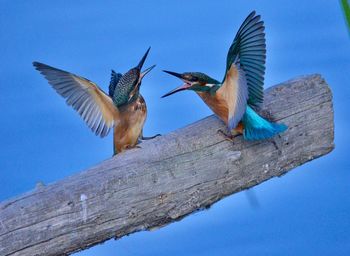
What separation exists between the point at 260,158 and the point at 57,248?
48 centimetres

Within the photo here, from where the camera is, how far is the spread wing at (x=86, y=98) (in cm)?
181

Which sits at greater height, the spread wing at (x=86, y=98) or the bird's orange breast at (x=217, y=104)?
the spread wing at (x=86, y=98)

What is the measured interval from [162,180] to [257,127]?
233 mm

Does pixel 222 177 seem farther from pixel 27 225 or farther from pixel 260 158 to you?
pixel 27 225

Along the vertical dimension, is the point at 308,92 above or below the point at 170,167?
above

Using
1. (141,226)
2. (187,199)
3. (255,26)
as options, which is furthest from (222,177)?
(255,26)

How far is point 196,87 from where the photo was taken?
1735 millimetres

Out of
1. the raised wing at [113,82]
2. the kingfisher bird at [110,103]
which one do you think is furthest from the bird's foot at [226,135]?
the raised wing at [113,82]

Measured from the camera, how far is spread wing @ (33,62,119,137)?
1.81 meters

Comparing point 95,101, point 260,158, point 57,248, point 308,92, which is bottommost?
point 57,248

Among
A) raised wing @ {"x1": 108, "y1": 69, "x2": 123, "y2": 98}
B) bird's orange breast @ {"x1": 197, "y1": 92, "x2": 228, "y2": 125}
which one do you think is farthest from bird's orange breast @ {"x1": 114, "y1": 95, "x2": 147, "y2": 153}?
bird's orange breast @ {"x1": 197, "y1": 92, "x2": 228, "y2": 125}

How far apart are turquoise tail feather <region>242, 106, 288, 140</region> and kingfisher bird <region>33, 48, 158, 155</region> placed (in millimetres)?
285

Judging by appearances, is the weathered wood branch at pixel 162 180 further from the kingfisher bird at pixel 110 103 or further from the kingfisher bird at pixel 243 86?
the kingfisher bird at pixel 110 103

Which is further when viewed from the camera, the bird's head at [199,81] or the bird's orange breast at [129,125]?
the bird's orange breast at [129,125]
